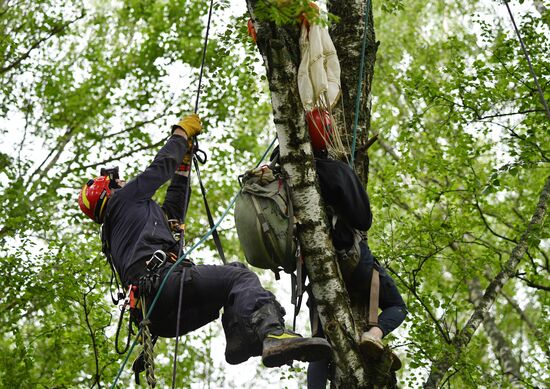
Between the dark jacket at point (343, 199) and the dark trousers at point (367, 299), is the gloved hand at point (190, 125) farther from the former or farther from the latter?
the dark trousers at point (367, 299)

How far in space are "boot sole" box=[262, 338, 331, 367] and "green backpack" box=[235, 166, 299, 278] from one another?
477 millimetres

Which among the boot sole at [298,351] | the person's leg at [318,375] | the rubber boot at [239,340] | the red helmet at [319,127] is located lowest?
the boot sole at [298,351]

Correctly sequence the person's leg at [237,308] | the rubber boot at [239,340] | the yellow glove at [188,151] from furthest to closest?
the yellow glove at [188,151]
the rubber boot at [239,340]
the person's leg at [237,308]

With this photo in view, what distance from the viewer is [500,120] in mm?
9922

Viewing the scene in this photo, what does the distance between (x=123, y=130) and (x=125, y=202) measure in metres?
8.02

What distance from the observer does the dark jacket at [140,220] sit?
4.62 m

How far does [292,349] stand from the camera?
13.2ft

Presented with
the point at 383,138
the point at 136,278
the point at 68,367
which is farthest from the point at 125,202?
the point at 383,138

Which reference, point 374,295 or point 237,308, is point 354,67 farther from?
point 237,308

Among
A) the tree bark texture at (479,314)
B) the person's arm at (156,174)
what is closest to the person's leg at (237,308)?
the person's arm at (156,174)

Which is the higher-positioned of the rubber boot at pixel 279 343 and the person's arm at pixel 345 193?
the person's arm at pixel 345 193

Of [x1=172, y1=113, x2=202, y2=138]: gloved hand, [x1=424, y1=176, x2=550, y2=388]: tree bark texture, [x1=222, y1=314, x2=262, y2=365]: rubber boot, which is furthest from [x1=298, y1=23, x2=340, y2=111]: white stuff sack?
[x1=424, y1=176, x2=550, y2=388]: tree bark texture

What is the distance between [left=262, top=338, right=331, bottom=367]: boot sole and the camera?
3.97 meters

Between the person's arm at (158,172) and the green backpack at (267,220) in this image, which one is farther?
the person's arm at (158,172)
